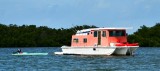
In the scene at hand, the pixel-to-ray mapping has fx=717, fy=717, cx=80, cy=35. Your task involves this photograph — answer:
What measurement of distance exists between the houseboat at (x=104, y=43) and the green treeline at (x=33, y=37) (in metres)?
78.9

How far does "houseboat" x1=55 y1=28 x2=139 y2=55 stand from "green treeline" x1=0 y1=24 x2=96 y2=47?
3108 inches

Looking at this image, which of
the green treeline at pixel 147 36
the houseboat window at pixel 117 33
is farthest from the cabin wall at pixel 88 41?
the green treeline at pixel 147 36

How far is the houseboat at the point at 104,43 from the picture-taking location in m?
75.1

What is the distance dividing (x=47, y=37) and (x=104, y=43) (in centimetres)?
9776

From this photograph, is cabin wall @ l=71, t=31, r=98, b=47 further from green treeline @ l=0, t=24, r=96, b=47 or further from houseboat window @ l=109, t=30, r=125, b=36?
green treeline @ l=0, t=24, r=96, b=47

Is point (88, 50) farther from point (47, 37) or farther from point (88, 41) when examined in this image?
point (47, 37)

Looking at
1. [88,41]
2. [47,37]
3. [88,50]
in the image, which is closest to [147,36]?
[47,37]

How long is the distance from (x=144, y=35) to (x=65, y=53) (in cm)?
8871

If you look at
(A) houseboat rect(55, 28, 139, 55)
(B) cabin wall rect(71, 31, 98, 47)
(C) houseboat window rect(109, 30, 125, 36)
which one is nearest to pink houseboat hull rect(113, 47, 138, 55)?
(A) houseboat rect(55, 28, 139, 55)

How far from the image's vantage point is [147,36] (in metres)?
169

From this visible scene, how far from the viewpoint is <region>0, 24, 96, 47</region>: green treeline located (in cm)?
16725

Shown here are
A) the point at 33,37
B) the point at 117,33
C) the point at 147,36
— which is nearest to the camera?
the point at 117,33

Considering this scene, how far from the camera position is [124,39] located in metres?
77.9

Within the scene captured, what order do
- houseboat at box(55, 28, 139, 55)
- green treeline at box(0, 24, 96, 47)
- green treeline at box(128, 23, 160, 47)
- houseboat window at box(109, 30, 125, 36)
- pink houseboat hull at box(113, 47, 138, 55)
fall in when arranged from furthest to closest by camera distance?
green treeline at box(0, 24, 96, 47)
green treeline at box(128, 23, 160, 47)
houseboat window at box(109, 30, 125, 36)
pink houseboat hull at box(113, 47, 138, 55)
houseboat at box(55, 28, 139, 55)
